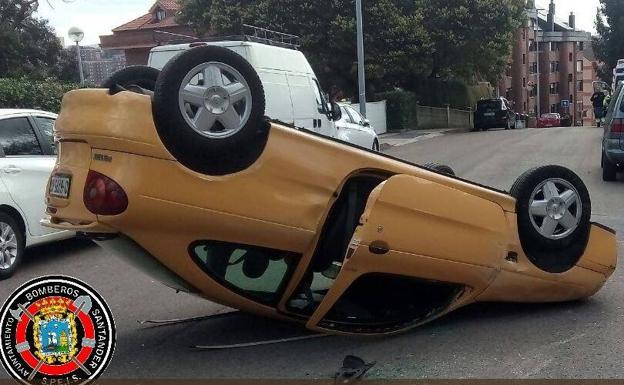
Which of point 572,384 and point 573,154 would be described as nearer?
point 572,384

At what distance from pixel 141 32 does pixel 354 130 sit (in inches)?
1779

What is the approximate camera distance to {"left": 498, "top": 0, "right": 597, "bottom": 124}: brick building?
228ft

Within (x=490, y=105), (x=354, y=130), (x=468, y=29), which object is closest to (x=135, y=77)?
(x=354, y=130)

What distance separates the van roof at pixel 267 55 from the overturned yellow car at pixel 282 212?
24.9 feet

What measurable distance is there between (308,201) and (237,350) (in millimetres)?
1138

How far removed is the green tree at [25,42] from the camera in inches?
1256

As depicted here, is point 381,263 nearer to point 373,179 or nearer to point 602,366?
point 373,179

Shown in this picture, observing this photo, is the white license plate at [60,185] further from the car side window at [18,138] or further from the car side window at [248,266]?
the car side window at [18,138]

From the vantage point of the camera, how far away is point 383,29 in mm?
31766

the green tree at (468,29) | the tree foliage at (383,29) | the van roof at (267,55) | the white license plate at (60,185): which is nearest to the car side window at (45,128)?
the white license plate at (60,185)

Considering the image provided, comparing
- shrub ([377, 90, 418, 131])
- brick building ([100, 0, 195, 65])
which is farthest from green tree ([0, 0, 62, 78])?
brick building ([100, 0, 195, 65])

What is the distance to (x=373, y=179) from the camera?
4492 millimetres

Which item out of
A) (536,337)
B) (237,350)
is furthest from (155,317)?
(536,337)

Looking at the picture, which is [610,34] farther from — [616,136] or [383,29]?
[616,136]
